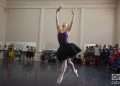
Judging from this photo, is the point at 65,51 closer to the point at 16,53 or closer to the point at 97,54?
the point at 97,54

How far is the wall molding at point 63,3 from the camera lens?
16.2 meters

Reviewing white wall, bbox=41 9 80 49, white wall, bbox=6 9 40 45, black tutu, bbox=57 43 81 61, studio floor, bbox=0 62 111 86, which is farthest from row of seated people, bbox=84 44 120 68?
black tutu, bbox=57 43 81 61

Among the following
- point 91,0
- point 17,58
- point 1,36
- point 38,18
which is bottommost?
point 17,58

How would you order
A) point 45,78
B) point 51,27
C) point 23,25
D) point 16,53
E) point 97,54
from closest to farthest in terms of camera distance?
point 45,78 → point 97,54 → point 16,53 → point 51,27 → point 23,25

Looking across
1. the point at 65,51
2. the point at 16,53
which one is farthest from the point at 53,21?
the point at 65,51

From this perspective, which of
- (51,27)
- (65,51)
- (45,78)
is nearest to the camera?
(65,51)

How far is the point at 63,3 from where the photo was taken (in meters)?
17.0

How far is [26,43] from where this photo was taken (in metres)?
17.0

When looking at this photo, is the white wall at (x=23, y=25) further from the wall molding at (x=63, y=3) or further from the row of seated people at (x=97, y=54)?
the row of seated people at (x=97, y=54)

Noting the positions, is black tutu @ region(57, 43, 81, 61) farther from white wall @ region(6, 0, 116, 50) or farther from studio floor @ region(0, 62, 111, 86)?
white wall @ region(6, 0, 116, 50)

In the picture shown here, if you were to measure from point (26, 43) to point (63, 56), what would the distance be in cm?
Result: 1237

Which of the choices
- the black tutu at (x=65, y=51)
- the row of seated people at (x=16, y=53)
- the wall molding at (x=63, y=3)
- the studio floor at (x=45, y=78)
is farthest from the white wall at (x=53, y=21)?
the black tutu at (x=65, y=51)

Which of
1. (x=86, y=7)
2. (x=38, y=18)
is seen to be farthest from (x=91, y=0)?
(x=38, y=18)

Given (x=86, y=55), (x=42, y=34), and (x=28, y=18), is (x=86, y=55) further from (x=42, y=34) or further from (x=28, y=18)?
(x=28, y=18)
